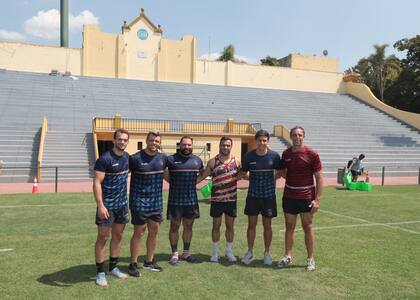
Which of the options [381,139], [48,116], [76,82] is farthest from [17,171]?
[381,139]

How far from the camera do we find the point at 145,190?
5359mm

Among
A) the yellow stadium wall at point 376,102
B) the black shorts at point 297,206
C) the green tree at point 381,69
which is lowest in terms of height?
the black shorts at point 297,206

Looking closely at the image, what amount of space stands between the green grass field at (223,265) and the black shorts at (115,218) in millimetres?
741

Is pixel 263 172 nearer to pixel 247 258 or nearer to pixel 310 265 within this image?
pixel 247 258

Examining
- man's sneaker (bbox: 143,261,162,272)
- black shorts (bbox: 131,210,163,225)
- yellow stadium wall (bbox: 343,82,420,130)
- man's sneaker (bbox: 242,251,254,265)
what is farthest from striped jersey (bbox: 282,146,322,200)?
yellow stadium wall (bbox: 343,82,420,130)

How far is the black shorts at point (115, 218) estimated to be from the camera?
195 inches

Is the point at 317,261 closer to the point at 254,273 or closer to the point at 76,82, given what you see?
the point at 254,273

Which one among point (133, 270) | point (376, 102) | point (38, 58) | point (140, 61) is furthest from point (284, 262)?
point (376, 102)

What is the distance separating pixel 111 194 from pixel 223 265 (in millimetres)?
1962

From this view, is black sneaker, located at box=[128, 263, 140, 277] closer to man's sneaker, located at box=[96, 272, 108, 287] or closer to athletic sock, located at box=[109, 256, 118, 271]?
athletic sock, located at box=[109, 256, 118, 271]

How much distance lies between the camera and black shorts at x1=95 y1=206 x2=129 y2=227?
4.96 meters

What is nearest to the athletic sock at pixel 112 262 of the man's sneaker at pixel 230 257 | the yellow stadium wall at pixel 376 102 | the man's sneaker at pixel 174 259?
the man's sneaker at pixel 174 259

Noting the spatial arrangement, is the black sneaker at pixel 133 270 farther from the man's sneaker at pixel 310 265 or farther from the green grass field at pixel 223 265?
the man's sneaker at pixel 310 265

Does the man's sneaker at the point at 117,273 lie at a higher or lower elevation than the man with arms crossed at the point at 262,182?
lower
